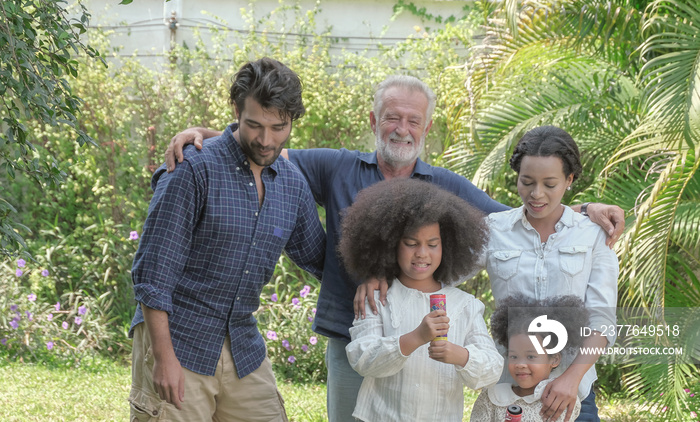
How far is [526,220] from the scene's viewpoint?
313cm

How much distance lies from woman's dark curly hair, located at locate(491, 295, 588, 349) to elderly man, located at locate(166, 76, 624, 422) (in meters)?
0.72

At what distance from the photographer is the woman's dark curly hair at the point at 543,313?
2900mm

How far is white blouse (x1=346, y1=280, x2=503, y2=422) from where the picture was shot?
2814 mm

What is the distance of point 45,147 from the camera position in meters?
8.52

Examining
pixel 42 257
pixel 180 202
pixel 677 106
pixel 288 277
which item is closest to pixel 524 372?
pixel 180 202

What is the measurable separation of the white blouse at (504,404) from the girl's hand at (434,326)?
459mm

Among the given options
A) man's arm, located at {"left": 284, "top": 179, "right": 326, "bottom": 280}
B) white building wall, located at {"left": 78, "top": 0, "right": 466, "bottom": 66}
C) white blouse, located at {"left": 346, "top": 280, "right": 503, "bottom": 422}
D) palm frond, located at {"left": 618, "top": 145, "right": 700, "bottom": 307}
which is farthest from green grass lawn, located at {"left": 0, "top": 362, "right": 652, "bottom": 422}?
white building wall, located at {"left": 78, "top": 0, "right": 466, "bottom": 66}

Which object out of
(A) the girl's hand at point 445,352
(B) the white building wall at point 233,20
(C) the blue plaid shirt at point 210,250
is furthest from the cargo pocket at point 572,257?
(B) the white building wall at point 233,20

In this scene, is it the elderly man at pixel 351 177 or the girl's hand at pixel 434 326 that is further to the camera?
the elderly man at pixel 351 177

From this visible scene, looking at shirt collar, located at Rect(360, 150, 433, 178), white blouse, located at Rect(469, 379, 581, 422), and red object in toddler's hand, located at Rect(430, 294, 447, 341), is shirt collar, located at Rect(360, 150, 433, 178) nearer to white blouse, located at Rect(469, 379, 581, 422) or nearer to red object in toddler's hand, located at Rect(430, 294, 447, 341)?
red object in toddler's hand, located at Rect(430, 294, 447, 341)

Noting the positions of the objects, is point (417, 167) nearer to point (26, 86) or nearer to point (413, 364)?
point (413, 364)

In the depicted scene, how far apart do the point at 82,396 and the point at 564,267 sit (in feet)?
15.0

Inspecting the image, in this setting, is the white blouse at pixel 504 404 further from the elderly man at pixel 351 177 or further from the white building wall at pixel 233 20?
the white building wall at pixel 233 20

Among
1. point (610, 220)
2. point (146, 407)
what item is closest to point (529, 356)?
point (610, 220)
